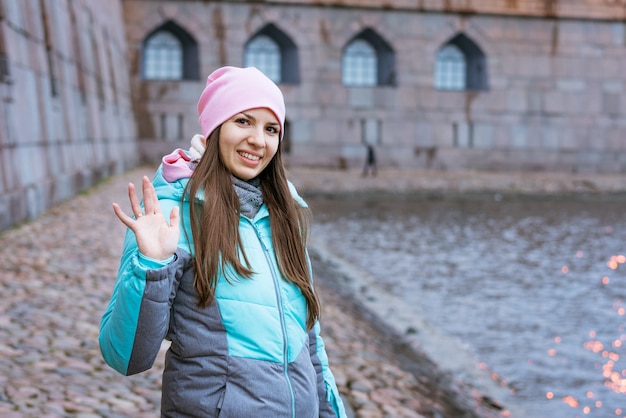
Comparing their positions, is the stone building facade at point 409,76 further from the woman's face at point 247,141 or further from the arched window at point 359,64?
the woman's face at point 247,141

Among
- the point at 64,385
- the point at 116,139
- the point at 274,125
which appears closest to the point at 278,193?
the point at 274,125

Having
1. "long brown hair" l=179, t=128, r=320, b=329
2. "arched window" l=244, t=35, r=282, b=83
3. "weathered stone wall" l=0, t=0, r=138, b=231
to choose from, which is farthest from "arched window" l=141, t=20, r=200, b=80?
"long brown hair" l=179, t=128, r=320, b=329

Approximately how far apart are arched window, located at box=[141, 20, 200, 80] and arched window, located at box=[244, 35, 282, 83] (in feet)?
5.83

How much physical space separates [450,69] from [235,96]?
78.6 ft

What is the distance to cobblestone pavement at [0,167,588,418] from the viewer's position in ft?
11.8

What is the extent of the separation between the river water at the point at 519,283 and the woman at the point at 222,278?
3.36 meters

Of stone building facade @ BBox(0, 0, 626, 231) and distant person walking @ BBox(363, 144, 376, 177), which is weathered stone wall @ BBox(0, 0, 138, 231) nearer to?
stone building facade @ BBox(0, 0, 626, 231)

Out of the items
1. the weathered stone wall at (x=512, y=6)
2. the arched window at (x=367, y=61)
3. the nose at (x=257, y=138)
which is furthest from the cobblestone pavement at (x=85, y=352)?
the arched window at (x=367, y=61)

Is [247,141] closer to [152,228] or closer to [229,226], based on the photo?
[229,226]

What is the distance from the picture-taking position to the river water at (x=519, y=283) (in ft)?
18.5

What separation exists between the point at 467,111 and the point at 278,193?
22.7 m

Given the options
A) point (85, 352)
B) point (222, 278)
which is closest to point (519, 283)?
point (85, 352)

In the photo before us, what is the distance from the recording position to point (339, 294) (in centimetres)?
788

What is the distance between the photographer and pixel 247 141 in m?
2.08
